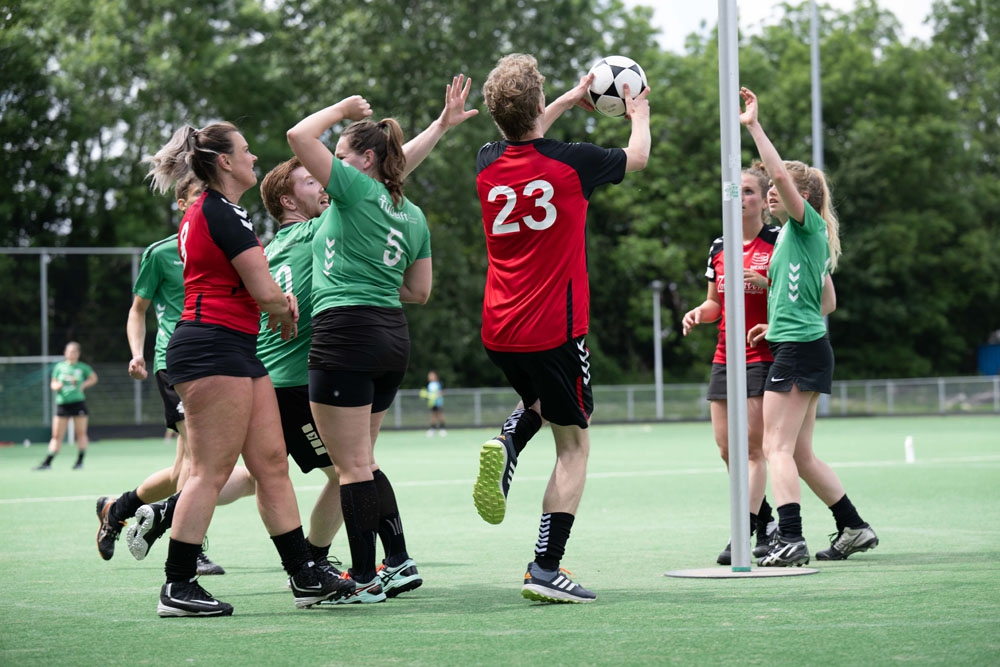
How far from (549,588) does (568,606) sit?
0.11 meters

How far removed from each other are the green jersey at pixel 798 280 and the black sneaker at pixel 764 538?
3.83 feet

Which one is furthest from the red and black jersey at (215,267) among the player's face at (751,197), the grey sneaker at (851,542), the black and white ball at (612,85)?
the grey sneaker at (851,542)

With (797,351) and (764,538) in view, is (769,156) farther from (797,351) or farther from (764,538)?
(764,538)

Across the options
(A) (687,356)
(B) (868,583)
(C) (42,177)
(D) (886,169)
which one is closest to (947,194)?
(D) (886,169)

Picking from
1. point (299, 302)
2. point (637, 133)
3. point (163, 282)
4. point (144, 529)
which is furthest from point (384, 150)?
point (163, 282)

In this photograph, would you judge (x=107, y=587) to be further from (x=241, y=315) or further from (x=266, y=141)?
(x=266, y=141)

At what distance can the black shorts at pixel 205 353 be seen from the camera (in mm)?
5457

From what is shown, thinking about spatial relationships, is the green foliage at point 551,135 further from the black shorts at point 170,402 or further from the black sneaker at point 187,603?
the black sneaker at point 187,603

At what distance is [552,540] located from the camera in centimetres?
566

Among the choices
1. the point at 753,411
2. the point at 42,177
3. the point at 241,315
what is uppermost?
the point at 42,177

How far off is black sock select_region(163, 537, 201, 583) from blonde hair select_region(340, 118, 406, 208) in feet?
5.84

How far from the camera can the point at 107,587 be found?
6.69m

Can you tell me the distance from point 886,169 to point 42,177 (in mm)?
32469

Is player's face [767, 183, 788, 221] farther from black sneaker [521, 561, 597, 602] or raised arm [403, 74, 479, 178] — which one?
black sneaker [521, 561, 597, 602]
